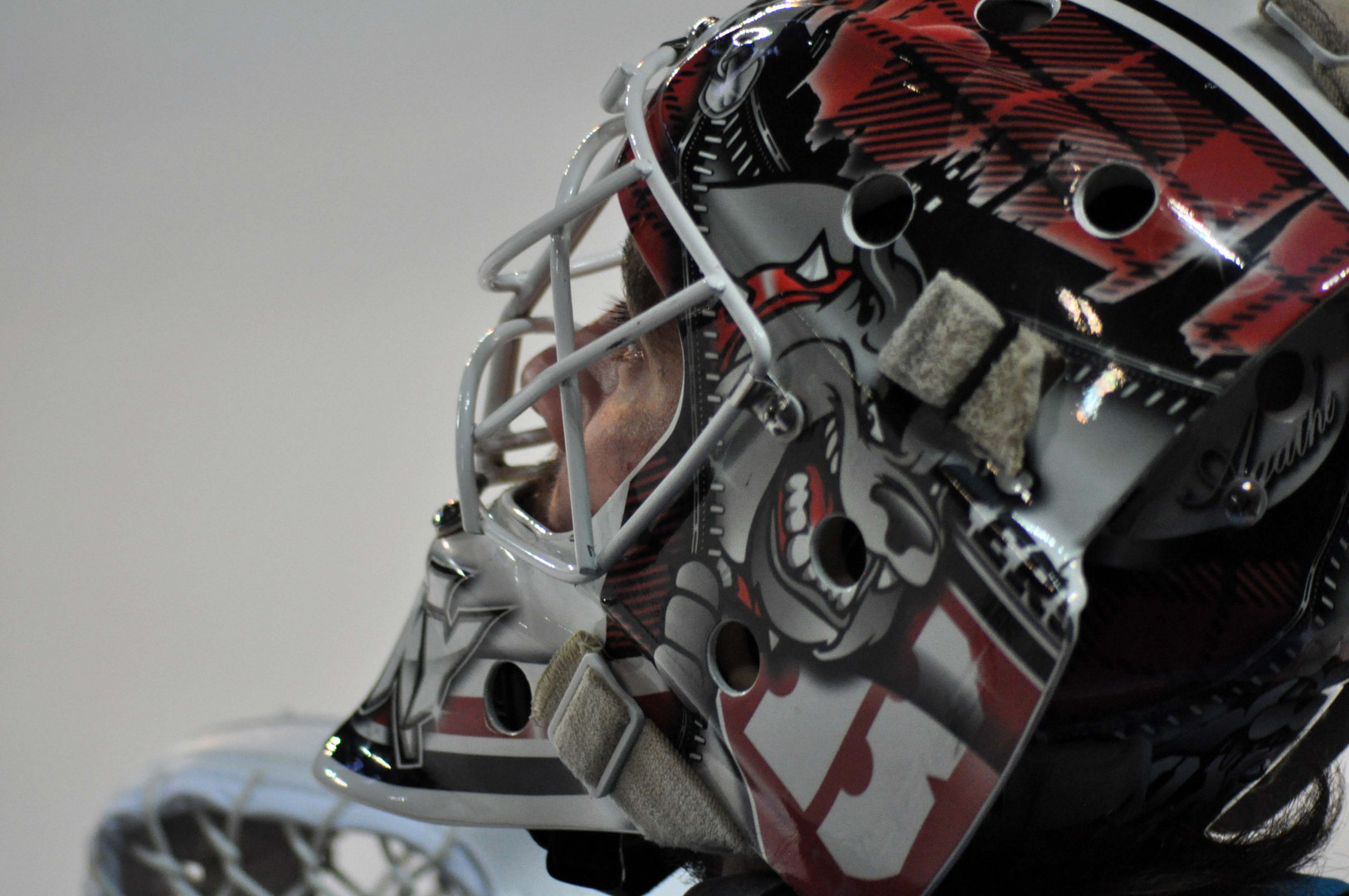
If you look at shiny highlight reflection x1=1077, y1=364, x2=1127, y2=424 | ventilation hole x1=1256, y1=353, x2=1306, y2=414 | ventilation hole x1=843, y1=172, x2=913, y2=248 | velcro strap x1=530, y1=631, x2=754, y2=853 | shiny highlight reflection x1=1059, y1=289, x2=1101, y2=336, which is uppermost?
ventilation hole x1=843, y1=172, x2=913, y2=248

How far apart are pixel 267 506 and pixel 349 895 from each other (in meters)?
0.50

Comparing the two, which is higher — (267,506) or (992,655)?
(992,655)

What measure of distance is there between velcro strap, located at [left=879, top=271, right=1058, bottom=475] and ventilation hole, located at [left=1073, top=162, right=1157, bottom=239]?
0.05m

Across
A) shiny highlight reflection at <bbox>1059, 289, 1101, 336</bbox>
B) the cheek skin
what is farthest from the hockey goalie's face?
shiny highlight reflection at <bbox>1059, 289, 1101, 336</bbox>

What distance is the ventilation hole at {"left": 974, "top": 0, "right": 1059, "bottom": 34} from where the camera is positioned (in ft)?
1.90

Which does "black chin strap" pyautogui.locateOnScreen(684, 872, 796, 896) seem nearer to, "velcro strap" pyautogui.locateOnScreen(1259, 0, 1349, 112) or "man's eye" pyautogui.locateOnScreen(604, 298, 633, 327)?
"man's eye" pyautogui.locateOnScreen(604, 298, 633, 327)

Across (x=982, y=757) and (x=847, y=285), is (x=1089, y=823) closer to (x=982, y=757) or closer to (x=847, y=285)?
(x=982, y=757)

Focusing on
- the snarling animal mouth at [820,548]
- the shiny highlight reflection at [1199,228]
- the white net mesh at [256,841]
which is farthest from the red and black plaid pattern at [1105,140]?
the white net mesh at [256,841]

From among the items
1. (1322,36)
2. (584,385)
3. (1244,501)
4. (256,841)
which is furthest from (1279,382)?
(256,841)

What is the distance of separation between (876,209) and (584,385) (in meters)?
0.25

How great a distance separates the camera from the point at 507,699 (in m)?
0.72

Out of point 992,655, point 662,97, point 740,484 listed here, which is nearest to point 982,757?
point 992,655

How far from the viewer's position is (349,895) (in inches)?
35.7

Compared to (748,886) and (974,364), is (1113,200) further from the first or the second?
(748,886)
